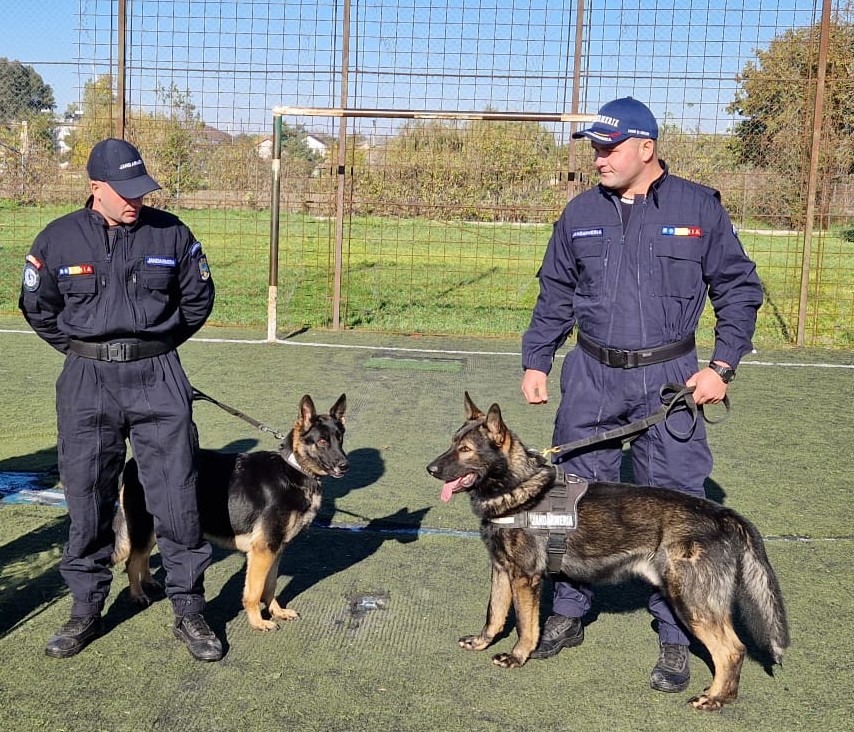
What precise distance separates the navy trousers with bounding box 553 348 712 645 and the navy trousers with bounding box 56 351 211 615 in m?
1.53

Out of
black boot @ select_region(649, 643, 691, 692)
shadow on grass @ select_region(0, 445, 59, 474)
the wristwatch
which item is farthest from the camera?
shadow on grass @ select_region(0, 445, 59, 474)

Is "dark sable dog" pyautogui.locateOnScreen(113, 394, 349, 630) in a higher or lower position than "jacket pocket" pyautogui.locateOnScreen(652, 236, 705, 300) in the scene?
lower

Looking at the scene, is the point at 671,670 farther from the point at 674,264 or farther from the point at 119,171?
the point at 119,171

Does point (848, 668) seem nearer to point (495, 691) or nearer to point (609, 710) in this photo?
point (609, 710)

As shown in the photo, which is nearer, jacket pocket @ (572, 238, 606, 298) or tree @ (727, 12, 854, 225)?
jacket pocket @ (572, 238, 606, 298)

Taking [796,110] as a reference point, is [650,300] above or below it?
below

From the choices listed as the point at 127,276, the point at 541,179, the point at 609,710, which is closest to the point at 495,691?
the point at 609,710

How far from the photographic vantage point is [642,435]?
3869mm

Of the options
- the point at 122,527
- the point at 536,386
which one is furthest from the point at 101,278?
the point at 536,386

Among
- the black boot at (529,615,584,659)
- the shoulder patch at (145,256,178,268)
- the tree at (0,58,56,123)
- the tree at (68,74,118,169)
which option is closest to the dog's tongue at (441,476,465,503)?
the black boot at (529,615,584,659)

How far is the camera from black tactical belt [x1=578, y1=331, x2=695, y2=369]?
378 centimetres

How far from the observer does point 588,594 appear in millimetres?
4031

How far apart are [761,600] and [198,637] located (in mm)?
2118

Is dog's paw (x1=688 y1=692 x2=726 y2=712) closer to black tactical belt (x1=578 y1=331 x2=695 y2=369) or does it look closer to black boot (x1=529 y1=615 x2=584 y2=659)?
black boot (x1=529 y1=615 x2=584 y2=659)
